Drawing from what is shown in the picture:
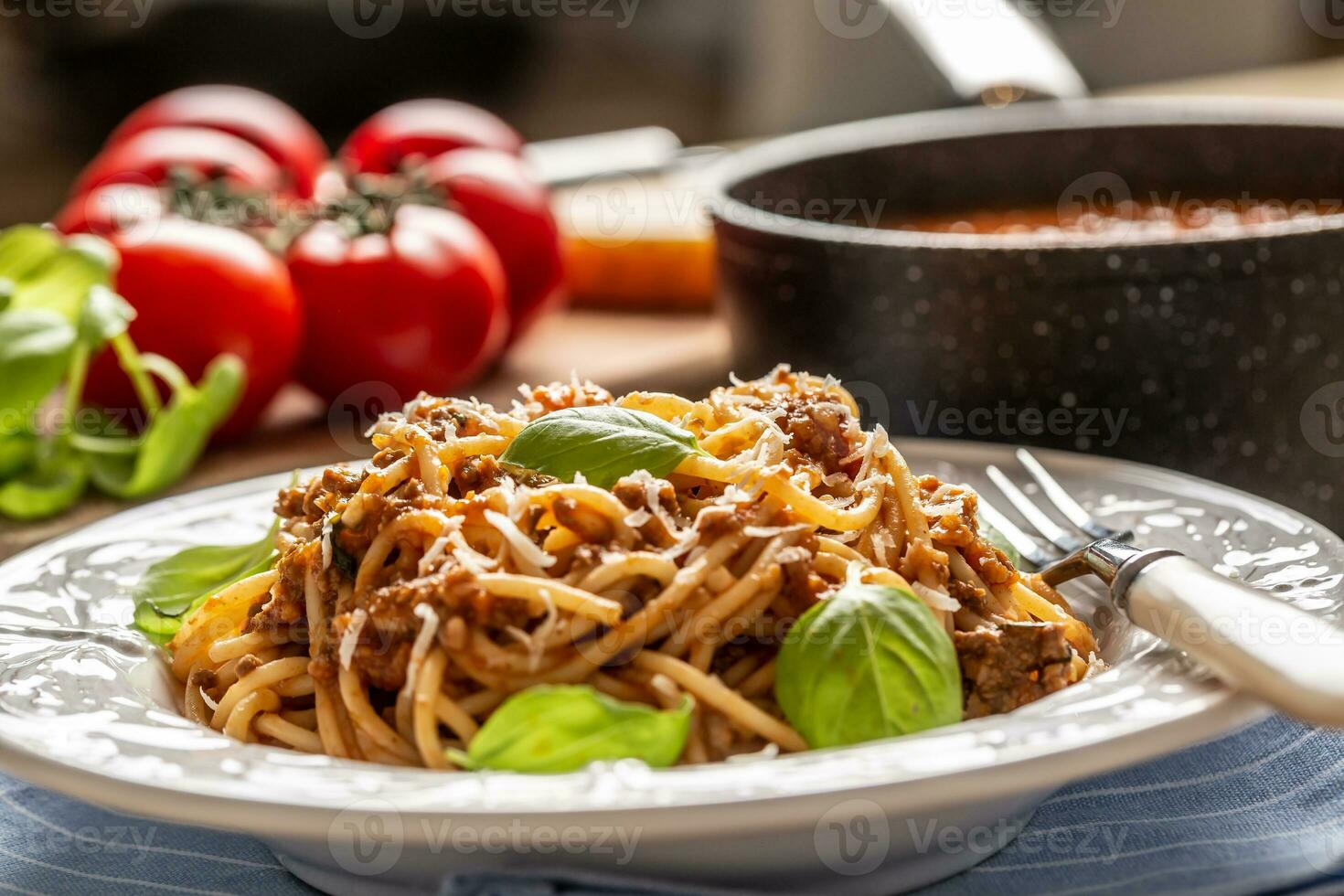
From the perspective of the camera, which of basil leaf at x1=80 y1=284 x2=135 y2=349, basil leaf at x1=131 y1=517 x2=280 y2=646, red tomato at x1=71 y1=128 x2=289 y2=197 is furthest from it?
red tomato at x1=71 y1=128 x2=289 y2=197

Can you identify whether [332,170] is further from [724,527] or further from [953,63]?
[724,527]

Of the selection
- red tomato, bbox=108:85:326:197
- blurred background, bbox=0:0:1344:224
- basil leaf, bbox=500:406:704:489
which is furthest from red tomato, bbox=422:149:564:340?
blurred background, bbox=0:0:1344:224

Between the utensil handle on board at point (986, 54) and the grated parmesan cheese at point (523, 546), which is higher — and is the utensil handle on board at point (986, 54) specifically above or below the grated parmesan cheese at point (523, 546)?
above

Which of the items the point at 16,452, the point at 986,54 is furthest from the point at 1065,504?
the point at 986,54

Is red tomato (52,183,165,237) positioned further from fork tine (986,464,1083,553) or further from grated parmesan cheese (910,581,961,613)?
grated parmesan cheese (910,581,961,613)

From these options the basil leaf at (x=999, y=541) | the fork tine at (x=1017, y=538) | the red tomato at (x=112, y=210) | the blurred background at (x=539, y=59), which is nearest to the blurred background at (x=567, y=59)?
the blurred background at (x=539, y=59)

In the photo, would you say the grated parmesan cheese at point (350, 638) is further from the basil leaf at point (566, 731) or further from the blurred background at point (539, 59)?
the blurred background at point (539, 59)

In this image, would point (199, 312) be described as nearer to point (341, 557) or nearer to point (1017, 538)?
point (341, 557)
